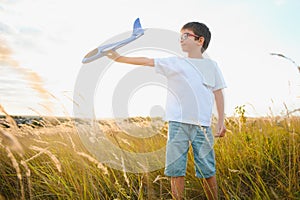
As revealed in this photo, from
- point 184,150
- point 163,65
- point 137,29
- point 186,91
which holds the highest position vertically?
point 137,29

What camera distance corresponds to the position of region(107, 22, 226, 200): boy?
2.33 m

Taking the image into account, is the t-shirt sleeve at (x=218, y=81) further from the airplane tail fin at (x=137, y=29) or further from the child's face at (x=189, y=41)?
the airplane tail fin at (x=137, y=29)

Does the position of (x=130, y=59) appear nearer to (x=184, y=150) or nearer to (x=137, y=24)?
Answer: (x=137, y=24)

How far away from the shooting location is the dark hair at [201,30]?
2663mm

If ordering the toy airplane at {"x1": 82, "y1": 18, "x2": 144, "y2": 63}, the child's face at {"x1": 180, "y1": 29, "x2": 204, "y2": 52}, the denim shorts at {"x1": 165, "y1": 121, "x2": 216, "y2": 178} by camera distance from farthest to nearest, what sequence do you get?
the child's face at {"x1": 180, "y1": 29, "x2": 204, "y2": 52}, the denim shorts at {"x1": 165, "y1": 121, "x2": 216, "y2": 178}, the toy airplane at {"x1": 82, "y1": 18, "x2": 144, "y2": 63}

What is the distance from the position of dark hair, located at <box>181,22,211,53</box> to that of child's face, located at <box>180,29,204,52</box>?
0.05 m

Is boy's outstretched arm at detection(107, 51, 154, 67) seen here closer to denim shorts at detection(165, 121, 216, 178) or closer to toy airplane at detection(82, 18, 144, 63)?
toy airplane at detection(82, 18, 144, 63)

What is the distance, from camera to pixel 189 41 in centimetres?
259

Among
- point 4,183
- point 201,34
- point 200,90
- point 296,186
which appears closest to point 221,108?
point 200,90

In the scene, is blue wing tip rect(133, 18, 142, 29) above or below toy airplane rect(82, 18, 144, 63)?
above

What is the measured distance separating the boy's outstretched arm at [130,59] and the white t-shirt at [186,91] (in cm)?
6

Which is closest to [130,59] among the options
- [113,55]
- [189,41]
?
[113,55]

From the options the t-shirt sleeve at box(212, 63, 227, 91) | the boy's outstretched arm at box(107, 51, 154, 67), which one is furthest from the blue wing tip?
the t-shirt sleeve at box(212, 63, 227, 91)

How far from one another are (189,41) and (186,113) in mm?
670
